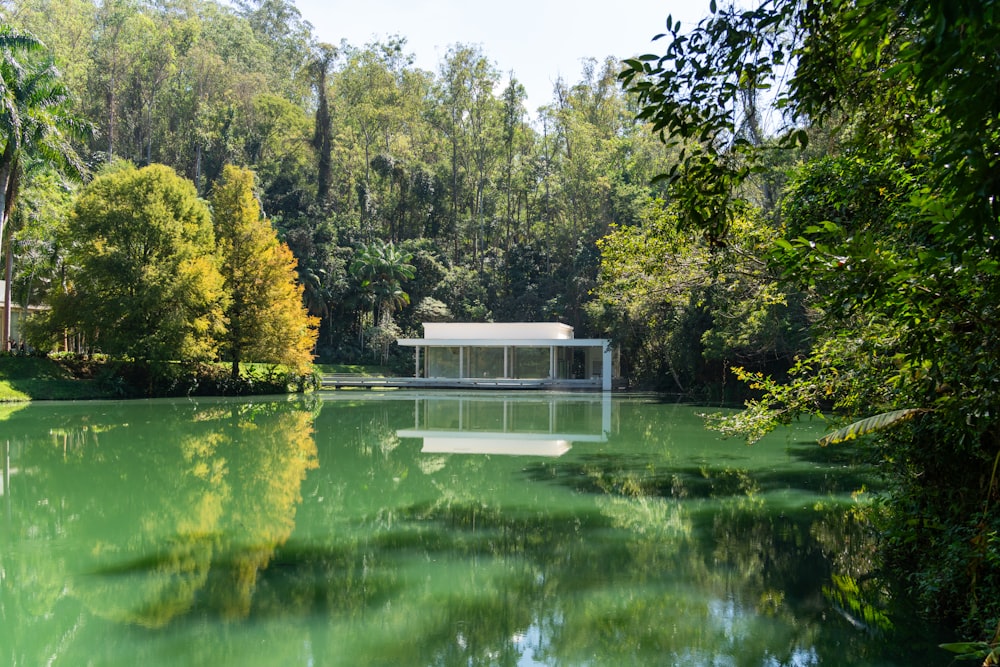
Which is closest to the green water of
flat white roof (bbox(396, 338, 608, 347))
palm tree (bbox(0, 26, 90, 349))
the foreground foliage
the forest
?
the foreground foliage

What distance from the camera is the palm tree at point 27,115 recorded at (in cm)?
2091

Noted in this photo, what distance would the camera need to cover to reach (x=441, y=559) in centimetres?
Answer: 655

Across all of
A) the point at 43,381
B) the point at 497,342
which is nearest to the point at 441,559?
the point at 43,381

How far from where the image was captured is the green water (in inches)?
185

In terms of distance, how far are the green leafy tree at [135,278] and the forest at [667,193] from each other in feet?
3.97

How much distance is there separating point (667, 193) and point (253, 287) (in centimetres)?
2718

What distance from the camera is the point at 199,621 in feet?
16.4

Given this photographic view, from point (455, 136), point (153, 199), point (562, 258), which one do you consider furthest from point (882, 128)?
point (455, 136)

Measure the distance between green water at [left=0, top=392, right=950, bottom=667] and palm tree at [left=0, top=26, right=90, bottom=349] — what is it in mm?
11663

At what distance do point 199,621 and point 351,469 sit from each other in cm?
658

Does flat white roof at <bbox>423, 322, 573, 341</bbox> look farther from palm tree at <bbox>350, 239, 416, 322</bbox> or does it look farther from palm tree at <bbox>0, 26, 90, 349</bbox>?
palm tree at <bbox>0, 26, 90, 349</bbox>

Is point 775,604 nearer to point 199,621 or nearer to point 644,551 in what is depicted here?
point 644,551

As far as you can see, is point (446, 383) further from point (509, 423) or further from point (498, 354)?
point (509, 423)

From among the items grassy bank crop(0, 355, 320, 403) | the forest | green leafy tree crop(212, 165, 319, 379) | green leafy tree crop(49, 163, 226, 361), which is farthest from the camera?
green leafy tree crop(212, 165, 319, 379)
